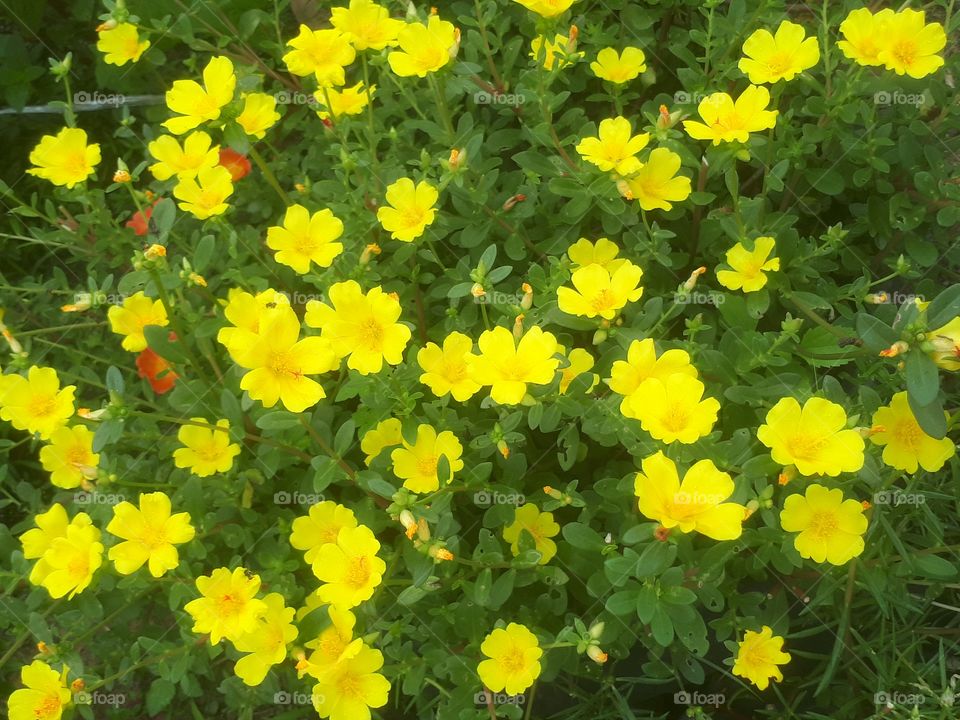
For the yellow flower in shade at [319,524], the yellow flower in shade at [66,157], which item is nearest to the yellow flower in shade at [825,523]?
the yellow flower in shade at [319,524]

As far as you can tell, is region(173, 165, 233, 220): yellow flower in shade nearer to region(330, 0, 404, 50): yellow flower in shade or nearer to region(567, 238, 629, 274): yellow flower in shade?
region(330, 0, 404, 50): yellow flower in shade

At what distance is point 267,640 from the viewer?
1.79 metres

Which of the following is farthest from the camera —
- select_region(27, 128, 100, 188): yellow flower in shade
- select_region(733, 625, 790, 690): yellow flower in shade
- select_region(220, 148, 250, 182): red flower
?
select_region(220, 148, 250, 182): red flower

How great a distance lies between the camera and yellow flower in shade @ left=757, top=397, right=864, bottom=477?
1.59 meters

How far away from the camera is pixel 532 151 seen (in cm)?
234

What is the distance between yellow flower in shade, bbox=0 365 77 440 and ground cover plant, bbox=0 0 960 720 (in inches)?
0.4

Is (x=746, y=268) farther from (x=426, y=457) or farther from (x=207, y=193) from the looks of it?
(x=207, y=193)

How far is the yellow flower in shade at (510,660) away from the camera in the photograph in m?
1.77

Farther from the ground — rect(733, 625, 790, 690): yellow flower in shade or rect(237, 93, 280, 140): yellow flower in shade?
rect(237, 93, 280, 140): yellow flower in shade

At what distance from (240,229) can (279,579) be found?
4.58ft

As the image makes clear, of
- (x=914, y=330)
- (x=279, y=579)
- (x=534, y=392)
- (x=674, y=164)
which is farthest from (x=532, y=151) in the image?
(x=279, y=579)

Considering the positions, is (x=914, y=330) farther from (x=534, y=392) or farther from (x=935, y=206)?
(x=935, y=206)

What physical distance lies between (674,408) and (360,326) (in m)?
0.73

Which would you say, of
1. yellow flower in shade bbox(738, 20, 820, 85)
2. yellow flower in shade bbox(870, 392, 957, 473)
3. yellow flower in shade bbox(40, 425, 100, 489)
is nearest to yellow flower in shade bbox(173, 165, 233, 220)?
yellow flower in shade bbox(40, 425, 100, 489)
